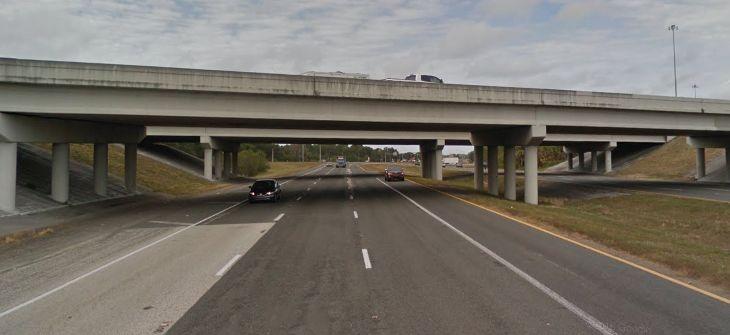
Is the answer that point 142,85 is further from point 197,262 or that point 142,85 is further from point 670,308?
point 670,308

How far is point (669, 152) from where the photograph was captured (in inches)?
2785

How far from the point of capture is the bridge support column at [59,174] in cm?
2353

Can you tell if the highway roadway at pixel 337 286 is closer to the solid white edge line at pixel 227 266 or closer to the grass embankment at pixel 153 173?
the solid white edge line at pixel 227 266

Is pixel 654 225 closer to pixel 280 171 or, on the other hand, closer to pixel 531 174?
pixel 531 174

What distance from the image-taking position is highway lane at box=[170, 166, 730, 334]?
21.1 ft

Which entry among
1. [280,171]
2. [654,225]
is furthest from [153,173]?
[280,171]

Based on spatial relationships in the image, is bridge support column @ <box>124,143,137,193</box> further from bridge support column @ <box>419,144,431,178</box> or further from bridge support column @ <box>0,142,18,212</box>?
bridge support column @ <box>419,144,431,178</box>

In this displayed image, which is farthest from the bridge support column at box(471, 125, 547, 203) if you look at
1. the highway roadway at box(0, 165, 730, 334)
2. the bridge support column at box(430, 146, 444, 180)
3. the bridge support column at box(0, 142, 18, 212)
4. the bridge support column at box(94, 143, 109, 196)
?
the bridge support column at box(0, 142, 18, 212)

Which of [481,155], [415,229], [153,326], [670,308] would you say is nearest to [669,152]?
[481,155]

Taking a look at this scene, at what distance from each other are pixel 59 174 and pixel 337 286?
69.9 ft

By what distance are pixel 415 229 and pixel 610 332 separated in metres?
9.92

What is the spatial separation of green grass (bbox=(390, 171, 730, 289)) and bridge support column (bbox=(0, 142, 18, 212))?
21.0 m

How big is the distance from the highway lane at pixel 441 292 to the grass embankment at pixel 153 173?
2978cm

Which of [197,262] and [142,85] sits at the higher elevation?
[142,85]
